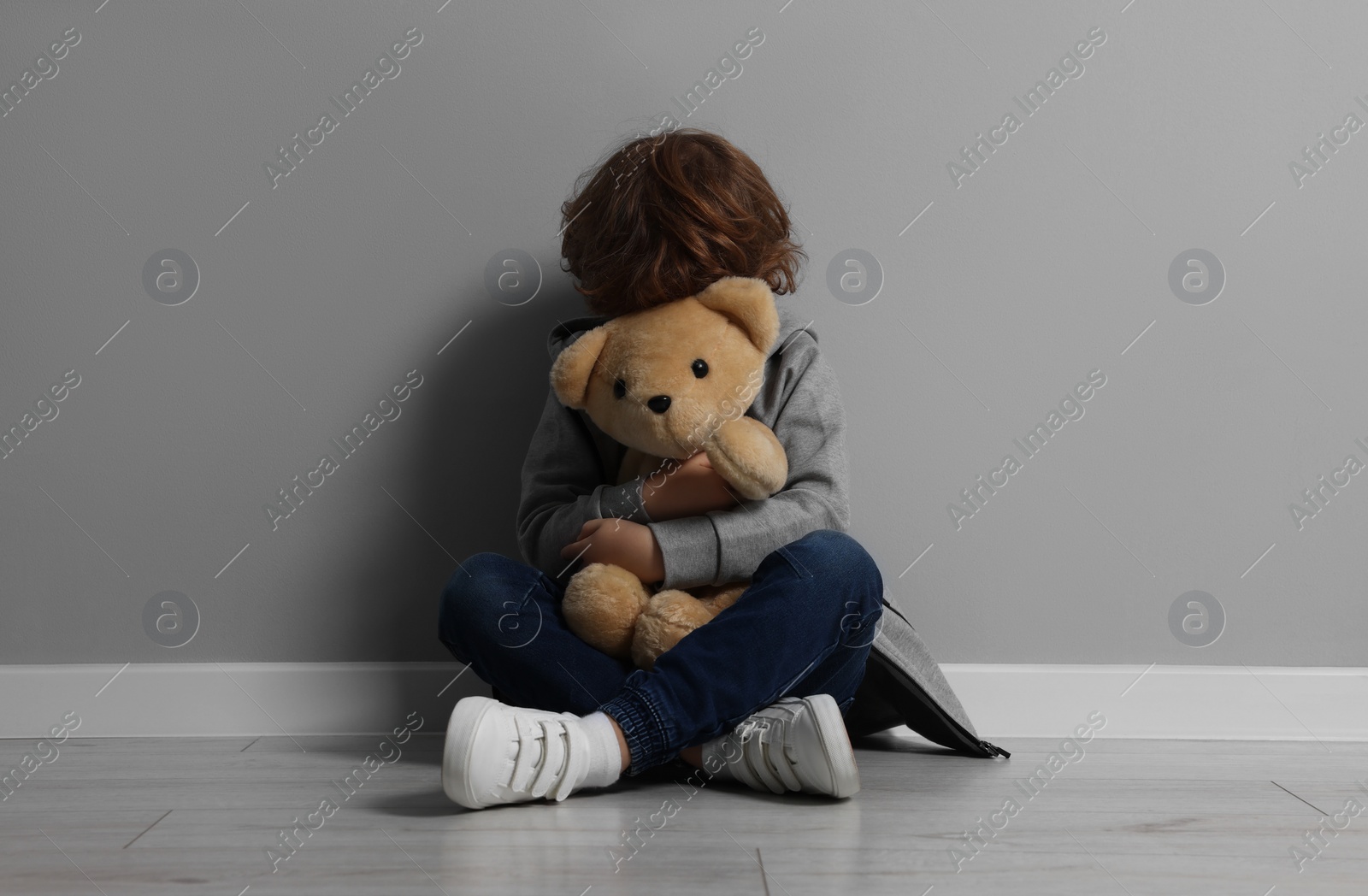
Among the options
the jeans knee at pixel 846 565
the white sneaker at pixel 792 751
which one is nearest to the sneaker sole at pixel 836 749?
the white sneaker at pixel 792 751

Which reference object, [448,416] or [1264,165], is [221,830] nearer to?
[448,416]

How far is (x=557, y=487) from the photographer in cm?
121

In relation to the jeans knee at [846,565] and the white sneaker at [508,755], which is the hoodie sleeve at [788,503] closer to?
the jeans knee at [846,565]

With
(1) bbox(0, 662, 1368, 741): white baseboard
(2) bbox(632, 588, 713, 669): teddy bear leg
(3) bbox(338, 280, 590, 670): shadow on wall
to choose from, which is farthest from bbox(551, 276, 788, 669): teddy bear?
(1) bbox(0, 662, 1368, 741): white baseboard

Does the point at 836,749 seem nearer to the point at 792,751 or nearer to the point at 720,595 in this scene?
the point at 792,751

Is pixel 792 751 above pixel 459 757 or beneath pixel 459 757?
beneath

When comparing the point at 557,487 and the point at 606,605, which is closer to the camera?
the point at 606,605

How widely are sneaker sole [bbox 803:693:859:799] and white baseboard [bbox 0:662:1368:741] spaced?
47 cm

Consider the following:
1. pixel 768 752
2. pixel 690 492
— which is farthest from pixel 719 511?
pixel 768 752

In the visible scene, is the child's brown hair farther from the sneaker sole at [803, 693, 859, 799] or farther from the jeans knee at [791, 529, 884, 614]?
the sneaker sole at [803, 693, 859, 799]

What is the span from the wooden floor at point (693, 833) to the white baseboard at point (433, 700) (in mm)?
158

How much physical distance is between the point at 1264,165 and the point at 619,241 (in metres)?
0.89

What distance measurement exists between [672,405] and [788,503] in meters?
0.19

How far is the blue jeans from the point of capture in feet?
3.18
